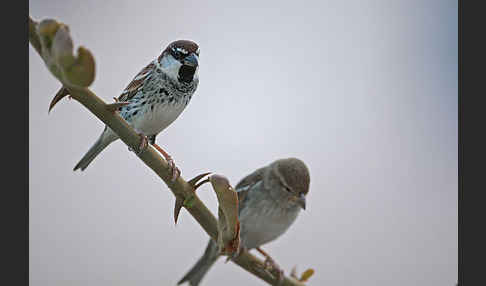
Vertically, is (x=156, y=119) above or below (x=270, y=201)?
above

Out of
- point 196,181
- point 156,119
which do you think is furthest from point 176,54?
point 196,181

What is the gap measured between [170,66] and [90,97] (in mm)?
475

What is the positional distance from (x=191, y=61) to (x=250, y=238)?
0.59 m

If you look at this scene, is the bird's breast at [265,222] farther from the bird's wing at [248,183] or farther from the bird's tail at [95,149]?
the bird's tail at [95,149]

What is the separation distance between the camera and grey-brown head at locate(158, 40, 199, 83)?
546mm

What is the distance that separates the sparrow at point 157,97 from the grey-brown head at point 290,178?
0.85ft

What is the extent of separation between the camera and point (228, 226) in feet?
0.96

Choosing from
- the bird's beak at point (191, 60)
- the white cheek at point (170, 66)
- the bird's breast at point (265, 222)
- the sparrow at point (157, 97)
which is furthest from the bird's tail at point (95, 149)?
the bird's breast at point (265, 222)

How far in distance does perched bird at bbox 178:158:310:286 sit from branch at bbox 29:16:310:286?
0.59 m

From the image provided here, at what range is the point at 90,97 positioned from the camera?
0.24 m

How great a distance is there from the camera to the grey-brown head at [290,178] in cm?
91

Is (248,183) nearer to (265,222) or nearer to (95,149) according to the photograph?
(265,222)

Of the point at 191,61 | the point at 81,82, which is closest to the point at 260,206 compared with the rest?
the point at 191,61

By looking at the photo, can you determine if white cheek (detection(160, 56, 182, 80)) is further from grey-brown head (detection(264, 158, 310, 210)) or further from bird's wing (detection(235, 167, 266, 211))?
bird's wing (detection(235, 167, 266, 211))
